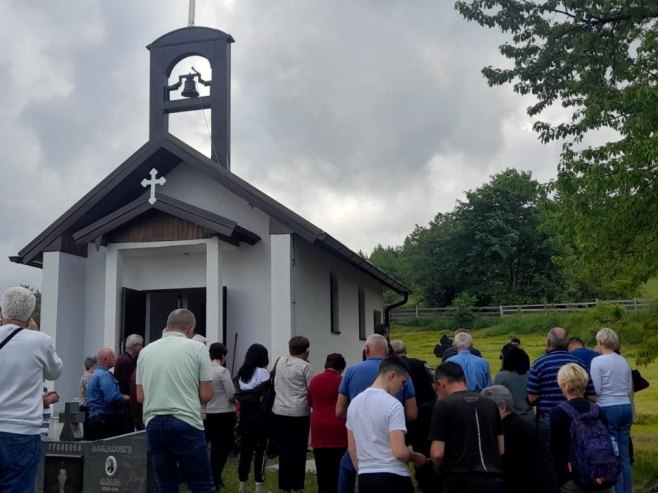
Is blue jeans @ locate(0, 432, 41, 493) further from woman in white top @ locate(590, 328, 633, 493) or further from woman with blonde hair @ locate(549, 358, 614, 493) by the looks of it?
woman in white top @ locate(590, 328, 633, 493)

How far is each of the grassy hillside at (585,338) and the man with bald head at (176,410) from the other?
6003mm

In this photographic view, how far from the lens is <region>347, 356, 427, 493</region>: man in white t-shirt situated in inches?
204

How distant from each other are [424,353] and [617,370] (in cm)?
3129

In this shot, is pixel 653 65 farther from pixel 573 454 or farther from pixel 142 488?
pixel 142 488

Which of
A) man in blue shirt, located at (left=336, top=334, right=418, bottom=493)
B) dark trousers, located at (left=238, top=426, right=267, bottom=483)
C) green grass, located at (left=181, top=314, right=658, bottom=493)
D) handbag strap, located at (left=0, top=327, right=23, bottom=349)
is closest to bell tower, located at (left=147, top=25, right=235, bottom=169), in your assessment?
green grass, located at (left=181, top=314, right=658, bottom=493)

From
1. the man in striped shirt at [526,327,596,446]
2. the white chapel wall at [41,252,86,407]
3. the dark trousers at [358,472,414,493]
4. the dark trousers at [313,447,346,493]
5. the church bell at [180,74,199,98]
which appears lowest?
the dark trousers at [313,447,346,493]

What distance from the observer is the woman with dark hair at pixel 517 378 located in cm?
809

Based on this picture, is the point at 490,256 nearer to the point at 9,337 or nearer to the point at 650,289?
the point at 650,289

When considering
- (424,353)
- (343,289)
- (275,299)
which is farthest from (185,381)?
(424,353)

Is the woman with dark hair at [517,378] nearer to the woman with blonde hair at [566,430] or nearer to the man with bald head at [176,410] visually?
the woman with blonde hair at [566,430]

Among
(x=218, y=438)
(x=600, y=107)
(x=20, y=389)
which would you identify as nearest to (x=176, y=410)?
(x=20, y=389)

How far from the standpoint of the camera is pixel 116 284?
13742mm

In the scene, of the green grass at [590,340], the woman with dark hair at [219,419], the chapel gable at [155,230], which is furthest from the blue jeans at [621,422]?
the chapel gable at [155,230]

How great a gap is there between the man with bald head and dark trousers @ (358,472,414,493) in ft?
4.57
